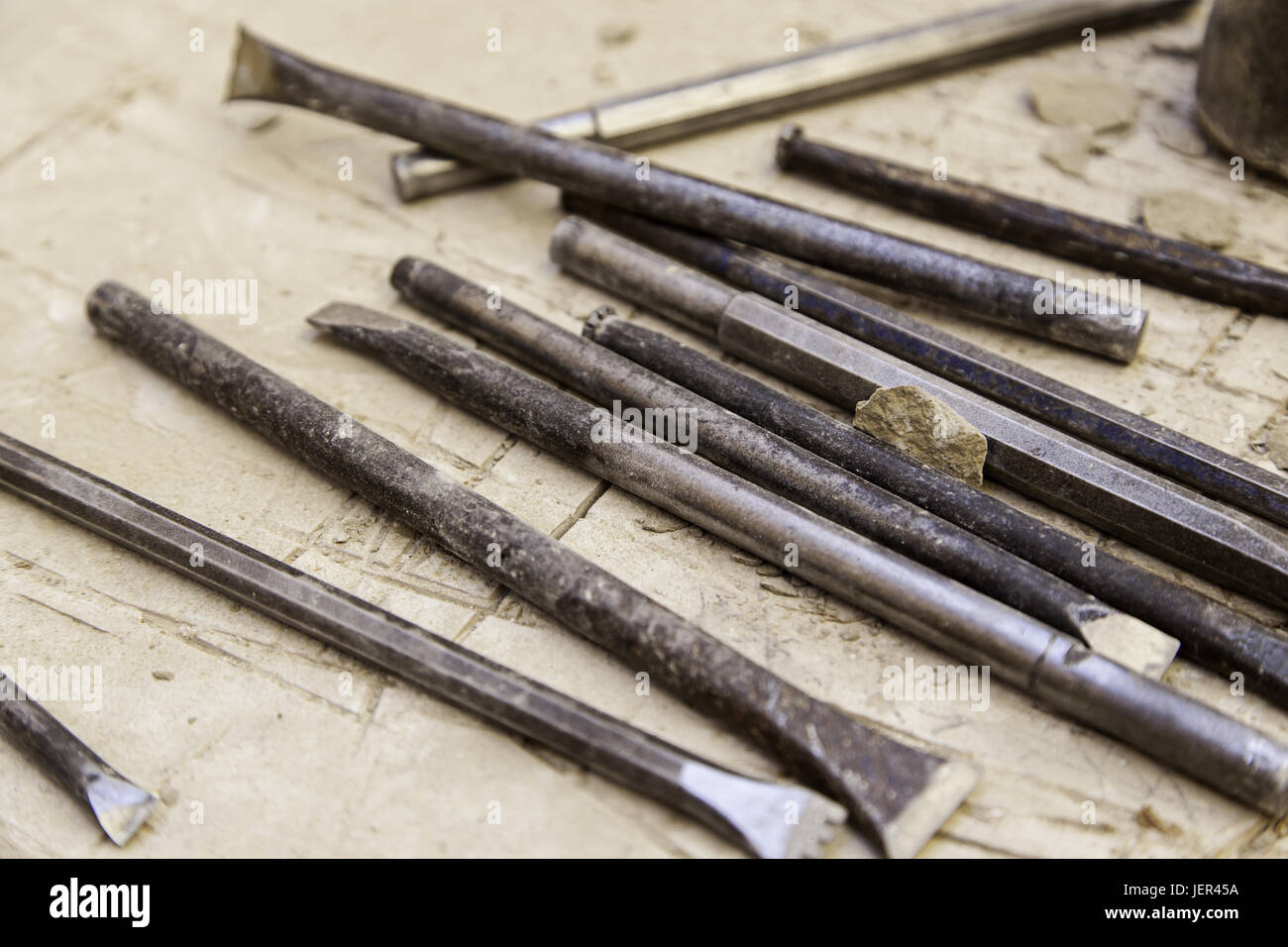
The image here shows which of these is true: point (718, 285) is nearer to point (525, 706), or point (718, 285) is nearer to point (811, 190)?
point (811, 190)

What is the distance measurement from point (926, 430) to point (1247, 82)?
1810 millimetres

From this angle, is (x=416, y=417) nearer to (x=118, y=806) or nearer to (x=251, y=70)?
(x=118, y=806)

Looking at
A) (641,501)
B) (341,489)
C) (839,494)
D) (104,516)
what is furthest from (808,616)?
(104,516)

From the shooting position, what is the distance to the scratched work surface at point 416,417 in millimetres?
2318

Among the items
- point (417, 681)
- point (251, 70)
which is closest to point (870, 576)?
point (417, 681)

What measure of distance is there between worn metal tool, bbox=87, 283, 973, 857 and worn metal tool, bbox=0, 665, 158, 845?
85 centimetres

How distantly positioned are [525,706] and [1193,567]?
1598 millimetres

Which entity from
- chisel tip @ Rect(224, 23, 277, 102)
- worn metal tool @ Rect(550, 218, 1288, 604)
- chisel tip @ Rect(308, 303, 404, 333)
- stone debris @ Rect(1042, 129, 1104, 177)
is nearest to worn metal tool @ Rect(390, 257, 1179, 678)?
A: chisel tip @ Rect(308, 303, 404, 333)

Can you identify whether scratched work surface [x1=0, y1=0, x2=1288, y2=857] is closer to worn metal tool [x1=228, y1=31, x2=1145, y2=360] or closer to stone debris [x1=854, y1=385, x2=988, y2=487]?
worn metal tool [x1=228, y1=31, x2=1145, y2=360]

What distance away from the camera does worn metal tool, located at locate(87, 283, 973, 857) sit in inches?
86.8
